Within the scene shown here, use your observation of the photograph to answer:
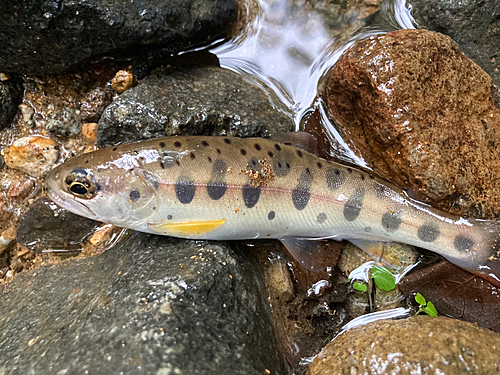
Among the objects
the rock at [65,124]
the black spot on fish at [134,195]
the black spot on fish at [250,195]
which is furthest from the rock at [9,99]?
the black spot on fish at [250,195]

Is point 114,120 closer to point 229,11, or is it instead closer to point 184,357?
point 229,11

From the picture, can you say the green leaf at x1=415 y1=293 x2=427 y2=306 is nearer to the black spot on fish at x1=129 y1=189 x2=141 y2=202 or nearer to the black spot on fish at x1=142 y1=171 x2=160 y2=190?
the black spot on fish at x1=142 y1=171 x2=160 y2=190

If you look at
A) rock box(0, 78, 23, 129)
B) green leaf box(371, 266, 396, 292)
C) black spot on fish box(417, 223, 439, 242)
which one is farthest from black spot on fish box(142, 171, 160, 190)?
black spot on fish box(417, 223, 439, 242)

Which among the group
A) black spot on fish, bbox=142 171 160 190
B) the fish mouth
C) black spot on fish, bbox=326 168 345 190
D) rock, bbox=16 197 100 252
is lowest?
rock, bbox=16 197 100 252

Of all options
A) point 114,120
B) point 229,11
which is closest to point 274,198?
point 114,120

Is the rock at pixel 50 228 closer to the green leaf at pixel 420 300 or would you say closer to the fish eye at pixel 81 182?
the fish eye at pixel 81 182
